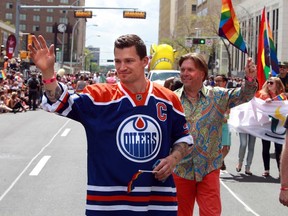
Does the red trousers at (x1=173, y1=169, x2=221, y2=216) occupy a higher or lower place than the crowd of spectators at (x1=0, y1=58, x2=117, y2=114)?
higher

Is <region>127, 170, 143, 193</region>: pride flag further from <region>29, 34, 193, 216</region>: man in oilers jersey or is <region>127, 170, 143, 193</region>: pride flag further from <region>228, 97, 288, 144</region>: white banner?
<region>228, 97, 288, 144</region>: white banner

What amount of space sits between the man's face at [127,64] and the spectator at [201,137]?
1.53 meters

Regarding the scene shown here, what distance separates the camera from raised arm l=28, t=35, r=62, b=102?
349 cm

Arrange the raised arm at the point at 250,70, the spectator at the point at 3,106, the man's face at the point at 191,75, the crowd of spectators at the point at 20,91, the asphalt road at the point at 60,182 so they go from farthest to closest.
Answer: the crowd of spectators at the point at 20,91 → the spectator at the point at 3,106 → the asphalt road at the point at 60,182 → the man's face at the point at 191,75 → the raised arm at the point at 250,70

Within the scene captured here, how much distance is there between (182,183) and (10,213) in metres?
3.15

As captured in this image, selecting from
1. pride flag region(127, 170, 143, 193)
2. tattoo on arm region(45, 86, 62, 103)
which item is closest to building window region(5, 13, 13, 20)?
tattoo on arm region(45, 86, 62, 103)

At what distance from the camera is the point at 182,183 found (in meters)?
5.11

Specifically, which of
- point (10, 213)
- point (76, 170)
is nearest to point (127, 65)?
point (10, 213)

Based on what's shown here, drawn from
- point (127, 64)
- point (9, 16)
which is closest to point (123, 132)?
point (127, 64)

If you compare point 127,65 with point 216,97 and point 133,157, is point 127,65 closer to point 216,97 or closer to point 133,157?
point 133,157

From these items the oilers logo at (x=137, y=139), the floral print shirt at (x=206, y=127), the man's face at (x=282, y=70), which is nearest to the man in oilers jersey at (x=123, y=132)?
the oilers logo at (x=137, y=139)

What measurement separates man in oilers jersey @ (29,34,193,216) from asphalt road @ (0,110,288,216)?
3969 millimetres

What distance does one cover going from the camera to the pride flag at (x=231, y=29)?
607 centimetres

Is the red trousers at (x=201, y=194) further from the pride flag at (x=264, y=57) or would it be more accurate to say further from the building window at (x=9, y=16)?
the building window at (x=9, y=16)
